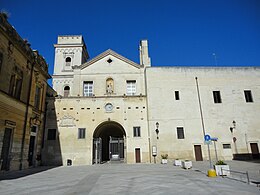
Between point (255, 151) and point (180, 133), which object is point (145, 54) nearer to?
point (180, 133)

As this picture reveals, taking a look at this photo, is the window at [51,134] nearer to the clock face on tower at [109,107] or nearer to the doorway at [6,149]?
the doorway at [6,149]

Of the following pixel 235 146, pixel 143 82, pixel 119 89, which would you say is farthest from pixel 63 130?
pixel 235 146

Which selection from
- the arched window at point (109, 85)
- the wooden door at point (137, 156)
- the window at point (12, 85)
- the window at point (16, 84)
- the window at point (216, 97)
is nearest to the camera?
the window at point (12, 85)

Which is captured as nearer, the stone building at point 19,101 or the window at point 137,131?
the stone building at point 19,101

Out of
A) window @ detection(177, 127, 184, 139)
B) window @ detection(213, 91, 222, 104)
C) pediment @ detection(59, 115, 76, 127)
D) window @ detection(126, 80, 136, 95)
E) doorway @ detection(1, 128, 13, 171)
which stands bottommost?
doorway @ detection(1, 128, 13, 171)

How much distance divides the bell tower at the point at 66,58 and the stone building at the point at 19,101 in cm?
1302

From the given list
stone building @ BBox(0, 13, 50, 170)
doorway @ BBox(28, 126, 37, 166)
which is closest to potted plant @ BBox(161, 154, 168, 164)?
stone building @ BBox(0, 13, 50, 170)

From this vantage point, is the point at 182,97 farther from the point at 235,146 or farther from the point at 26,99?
the point at 26,99

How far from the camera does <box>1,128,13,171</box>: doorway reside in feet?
42.3

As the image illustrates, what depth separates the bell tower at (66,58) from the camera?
1260 inches

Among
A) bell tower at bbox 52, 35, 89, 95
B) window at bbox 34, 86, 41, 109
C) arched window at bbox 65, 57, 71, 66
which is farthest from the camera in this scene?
arched window at bbox 65, 57, 71, 66

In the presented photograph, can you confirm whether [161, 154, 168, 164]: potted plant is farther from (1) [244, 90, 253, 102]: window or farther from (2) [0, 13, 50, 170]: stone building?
(2) [0, 13, 50, 170]: stone building

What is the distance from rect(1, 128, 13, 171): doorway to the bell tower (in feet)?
60.9

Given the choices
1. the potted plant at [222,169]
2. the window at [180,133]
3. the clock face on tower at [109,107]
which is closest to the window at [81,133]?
the clock face on tower at [109,107]
